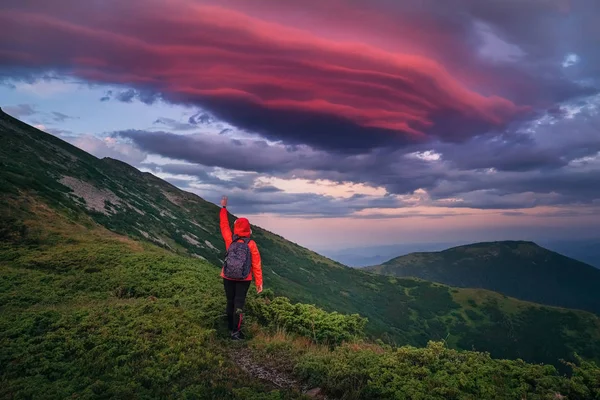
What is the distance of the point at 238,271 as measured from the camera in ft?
37.9

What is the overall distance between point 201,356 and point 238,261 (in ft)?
10.1

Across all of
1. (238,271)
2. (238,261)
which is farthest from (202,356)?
(238,261)

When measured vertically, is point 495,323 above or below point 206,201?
below

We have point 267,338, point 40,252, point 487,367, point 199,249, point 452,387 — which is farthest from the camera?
point 199,249

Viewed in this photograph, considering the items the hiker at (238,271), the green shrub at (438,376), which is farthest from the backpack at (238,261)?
the green shrub at (438,376)

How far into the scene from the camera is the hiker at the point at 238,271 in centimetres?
1162

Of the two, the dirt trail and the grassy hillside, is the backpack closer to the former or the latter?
the grassy hillside

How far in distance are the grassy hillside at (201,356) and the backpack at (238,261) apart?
77.8 inches

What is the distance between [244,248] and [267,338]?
9.74 ft

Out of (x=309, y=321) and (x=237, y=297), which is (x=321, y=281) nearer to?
(x=309, y=321)

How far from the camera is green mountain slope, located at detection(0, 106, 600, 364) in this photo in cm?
5275

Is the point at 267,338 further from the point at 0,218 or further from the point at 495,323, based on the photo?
the point at 495,323

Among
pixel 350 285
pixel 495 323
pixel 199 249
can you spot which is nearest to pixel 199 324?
pixel 199 249

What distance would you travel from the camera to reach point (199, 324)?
12016 millimetres
